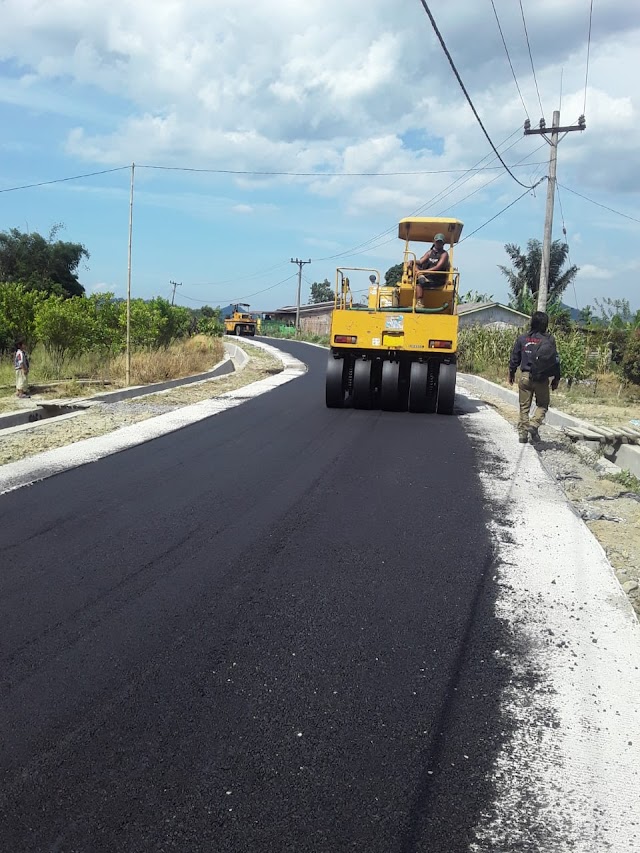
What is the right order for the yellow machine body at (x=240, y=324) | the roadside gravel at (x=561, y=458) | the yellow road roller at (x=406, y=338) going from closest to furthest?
the roadside gravel at (x=561, y=458) < the yellow road roller at (x=406, y=338) < the yellow machine body at (x=240, y=324)

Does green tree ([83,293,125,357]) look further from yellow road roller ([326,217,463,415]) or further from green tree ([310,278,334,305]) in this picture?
green tree ([310,278,334,305])

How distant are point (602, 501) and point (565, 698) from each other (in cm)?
425

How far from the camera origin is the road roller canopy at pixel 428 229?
13.3m

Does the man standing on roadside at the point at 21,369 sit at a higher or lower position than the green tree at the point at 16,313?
lower

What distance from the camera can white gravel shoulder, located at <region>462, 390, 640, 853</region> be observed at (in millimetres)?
2576

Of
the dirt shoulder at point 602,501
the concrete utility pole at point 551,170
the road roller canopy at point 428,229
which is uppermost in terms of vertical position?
the concrete utility pole at point 551,170

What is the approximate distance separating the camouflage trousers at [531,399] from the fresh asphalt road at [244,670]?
3745 mm

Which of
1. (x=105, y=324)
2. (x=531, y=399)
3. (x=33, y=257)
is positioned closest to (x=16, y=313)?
(x=105, y=324)

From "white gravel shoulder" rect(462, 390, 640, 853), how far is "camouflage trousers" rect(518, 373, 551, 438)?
4.30 meters

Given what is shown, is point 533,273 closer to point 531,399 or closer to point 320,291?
point 531,399

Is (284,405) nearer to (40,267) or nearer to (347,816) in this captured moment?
(347,816)

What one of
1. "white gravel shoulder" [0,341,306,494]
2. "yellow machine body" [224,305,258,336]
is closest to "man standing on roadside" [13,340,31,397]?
"white gravel shoulder" [0,341,306,494]

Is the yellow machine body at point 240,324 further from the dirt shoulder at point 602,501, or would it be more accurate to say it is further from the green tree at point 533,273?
the dirt shoulder at point 602,501

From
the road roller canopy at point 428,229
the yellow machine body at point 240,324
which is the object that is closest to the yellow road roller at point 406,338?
the road roller canopy at point 428,229
